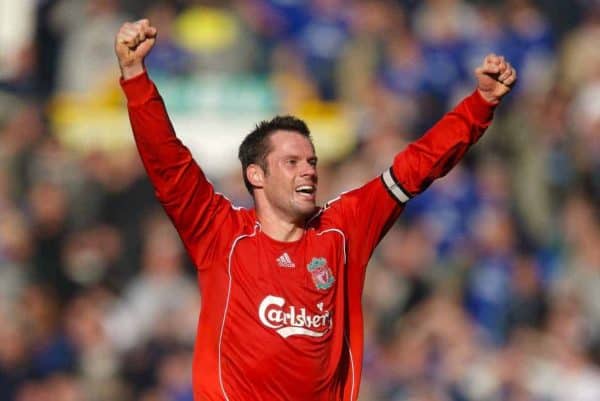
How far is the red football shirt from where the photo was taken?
22.5 ft

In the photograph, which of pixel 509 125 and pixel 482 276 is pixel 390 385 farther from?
pixel 509 125

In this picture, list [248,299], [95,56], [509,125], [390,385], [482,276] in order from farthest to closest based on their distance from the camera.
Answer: [95,56] → [509,125] → [482,276] → [390,385] → [248,299]

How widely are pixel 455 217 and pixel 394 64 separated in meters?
2.00

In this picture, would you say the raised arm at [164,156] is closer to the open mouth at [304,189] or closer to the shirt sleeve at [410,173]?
the open mouth at [304,189]

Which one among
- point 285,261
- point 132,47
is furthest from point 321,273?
point 132,47

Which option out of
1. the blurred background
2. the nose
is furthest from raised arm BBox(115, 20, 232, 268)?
the blurred background

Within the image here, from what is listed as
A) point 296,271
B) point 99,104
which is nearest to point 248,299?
point 296,271

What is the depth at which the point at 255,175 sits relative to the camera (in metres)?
7.30

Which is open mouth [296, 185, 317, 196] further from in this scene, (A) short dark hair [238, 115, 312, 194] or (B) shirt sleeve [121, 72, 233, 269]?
(B) shirt sleeve [121, 72, 233, 269]

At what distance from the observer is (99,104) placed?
15047 millimetres

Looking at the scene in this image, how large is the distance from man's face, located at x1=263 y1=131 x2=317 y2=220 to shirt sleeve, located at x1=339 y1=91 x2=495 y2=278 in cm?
28

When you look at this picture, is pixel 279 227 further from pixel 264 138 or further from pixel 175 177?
pixel 175 177

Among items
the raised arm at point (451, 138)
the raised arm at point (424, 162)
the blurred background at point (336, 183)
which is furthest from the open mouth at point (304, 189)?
the blurred background at point (336, 183)

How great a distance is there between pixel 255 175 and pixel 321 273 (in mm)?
616
